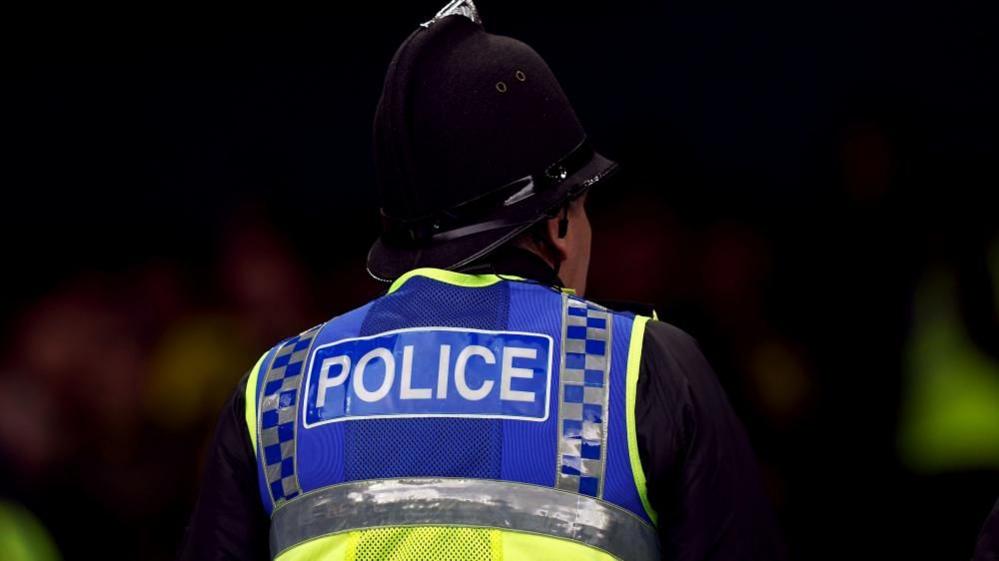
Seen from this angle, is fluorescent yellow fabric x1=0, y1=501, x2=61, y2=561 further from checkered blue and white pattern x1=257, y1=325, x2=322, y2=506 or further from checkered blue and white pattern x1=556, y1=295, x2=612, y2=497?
checkered blue and white pattern x1=556, y1=295, x2=612, y2=497

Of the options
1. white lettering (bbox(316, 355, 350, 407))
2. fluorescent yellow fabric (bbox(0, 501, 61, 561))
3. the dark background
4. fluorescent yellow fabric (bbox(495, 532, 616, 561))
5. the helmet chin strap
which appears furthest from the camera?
fluorescent yellow fabric (bbox(0, 501, 61, 561))

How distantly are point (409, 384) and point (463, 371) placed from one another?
0.06 meters

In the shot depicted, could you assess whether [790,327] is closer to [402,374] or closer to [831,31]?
[831,31]

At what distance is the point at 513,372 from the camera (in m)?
1.47

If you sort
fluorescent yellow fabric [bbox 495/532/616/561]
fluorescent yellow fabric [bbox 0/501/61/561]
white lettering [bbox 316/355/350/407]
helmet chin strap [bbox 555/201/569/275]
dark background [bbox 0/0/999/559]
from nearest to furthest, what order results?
fluorescent yellow fabric [bbox 495/532/616/561]
white lettering [bbox 316/355/350/407]
helmet chin strap [bbox 555/201/569/275]
dark background [bbox 0/0/999/559]
fluorescent yellow fabric [bbox 0/501/61/561]

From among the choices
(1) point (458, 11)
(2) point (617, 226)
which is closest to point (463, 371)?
(1) point (458, 11)

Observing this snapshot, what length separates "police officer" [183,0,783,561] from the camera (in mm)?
1418

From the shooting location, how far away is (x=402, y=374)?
58.9 inches

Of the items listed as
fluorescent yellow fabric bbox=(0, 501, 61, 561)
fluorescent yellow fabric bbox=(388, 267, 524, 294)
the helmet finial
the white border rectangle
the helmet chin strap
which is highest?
the helmet finial

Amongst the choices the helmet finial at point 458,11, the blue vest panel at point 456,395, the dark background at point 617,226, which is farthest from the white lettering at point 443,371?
the dark background at point 617,226

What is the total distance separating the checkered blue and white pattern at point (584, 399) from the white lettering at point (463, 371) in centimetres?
8

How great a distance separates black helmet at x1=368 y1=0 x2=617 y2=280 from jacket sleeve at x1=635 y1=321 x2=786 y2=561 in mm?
252

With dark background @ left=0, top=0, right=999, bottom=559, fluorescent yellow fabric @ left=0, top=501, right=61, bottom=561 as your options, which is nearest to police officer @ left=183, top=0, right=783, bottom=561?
dark background @ left=0, top=0, right=999, bottom=559

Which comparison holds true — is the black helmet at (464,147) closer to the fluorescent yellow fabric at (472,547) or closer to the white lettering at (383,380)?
the white lettering at (383,380)
